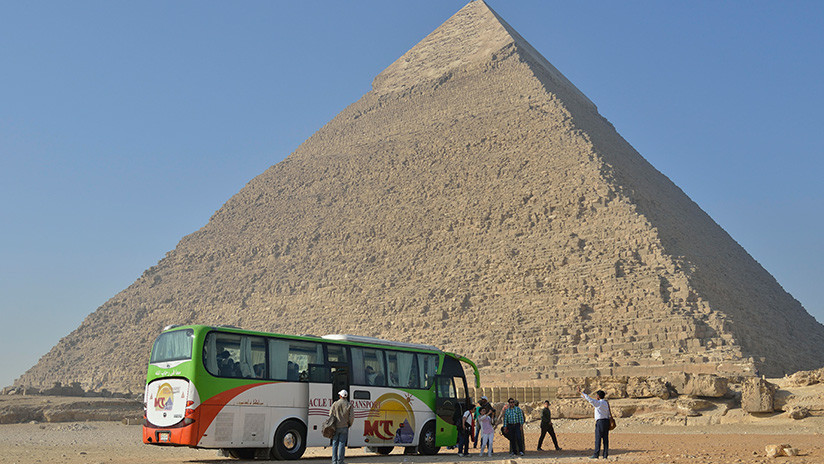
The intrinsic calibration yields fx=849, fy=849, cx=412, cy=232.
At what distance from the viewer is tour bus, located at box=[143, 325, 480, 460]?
420 inches

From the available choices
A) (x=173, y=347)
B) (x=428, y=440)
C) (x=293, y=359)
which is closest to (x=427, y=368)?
(x=428, y=440)

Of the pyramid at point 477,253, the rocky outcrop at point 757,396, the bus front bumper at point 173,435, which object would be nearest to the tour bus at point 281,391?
the bus front bumper at point 173,435

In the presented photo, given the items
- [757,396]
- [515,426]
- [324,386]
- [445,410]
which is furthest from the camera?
[757,396]

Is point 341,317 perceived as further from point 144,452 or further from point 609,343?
point 144,452

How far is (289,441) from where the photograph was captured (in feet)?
38.1

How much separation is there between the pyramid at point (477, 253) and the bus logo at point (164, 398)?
65.6ft

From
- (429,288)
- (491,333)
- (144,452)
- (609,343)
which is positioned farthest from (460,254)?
(144,452)

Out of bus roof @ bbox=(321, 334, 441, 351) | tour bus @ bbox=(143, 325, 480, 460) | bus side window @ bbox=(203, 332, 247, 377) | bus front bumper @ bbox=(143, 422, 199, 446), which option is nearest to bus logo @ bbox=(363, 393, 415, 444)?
tour bus @ bbox=(143, 325, 480, 460)

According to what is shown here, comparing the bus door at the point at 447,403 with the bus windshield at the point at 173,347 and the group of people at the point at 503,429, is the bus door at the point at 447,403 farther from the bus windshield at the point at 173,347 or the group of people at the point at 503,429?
the bus windshield at the point at 173,347

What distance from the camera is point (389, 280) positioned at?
130 ft

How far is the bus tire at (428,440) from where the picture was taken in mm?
13234

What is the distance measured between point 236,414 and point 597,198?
2792 cm

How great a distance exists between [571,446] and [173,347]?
24.0 feet

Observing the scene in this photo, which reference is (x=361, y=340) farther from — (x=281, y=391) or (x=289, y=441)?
(x=289, y=441)
